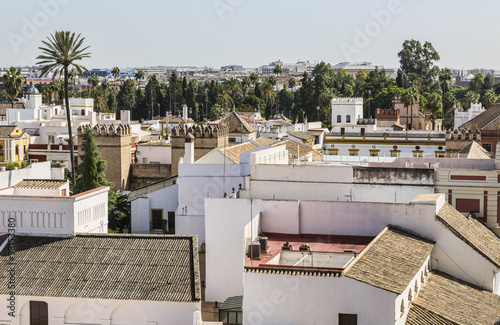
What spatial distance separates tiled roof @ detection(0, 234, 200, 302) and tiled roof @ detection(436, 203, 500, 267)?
766cm

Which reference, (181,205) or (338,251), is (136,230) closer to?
(181,205)

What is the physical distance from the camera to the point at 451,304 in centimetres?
1927

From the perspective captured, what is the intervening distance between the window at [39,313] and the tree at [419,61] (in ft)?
365

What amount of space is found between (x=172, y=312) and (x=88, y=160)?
23293 millimetres

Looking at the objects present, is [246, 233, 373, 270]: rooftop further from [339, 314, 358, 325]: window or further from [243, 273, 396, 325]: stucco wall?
[339, 314, 358, 325]: window

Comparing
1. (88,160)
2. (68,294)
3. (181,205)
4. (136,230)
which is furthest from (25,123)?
(68,294)

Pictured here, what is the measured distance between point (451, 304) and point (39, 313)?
9.87 m

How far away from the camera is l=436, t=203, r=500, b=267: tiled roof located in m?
22.1

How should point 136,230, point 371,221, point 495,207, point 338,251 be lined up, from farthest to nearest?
point 136,230, point 495,207, point 371,221, point 338,251

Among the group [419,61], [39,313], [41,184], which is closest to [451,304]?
[39,313]

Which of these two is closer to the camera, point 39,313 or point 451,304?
point 39,313

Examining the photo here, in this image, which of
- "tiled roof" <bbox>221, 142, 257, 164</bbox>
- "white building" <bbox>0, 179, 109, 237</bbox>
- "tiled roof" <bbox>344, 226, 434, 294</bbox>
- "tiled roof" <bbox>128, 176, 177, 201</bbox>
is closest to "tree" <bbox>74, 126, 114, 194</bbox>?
"tiled roof" <bbox>128, 176, 177, 201</bbox>

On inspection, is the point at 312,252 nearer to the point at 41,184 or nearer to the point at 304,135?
the point at 41,184

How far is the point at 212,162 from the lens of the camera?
3350cm
